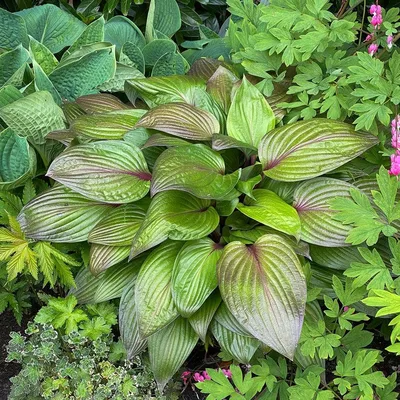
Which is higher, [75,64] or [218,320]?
[75,64]

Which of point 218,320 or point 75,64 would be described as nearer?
point 218,320

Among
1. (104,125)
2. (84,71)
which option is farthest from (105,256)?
(84,71)

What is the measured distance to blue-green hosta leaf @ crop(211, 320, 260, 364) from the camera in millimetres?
1573

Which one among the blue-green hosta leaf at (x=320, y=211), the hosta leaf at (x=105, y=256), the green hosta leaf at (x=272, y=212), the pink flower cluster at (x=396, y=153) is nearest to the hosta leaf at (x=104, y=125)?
the hosta leaf at (x=105, y=256)

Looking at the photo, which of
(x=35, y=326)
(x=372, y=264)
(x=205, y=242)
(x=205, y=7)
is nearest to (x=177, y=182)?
(x=205, y=242)

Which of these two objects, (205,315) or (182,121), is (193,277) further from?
(182,121)

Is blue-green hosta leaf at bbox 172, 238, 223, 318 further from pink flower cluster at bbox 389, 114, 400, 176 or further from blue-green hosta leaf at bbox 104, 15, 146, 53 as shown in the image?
blue-green hosta leaf at bbox 104, 15, 146, 53

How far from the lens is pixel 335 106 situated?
1.67m

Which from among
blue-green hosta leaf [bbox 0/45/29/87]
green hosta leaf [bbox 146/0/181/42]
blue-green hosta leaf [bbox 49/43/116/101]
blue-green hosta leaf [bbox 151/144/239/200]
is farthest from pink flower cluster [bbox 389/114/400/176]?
green hosta leaf [bbox 146/0/181/42]

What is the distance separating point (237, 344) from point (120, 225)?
0.47m

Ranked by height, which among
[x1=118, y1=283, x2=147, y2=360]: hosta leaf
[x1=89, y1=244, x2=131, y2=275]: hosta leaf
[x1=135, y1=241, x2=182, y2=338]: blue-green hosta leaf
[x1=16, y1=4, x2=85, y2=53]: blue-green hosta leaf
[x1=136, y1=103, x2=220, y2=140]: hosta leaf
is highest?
[x1=16, y1=4, x2=85, y2=53]: blue-green hosta leaf

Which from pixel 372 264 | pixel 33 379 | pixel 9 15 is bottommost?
pixel 33 379

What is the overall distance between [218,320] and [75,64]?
1.01 metres

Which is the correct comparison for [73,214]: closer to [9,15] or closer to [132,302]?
[132,302]
